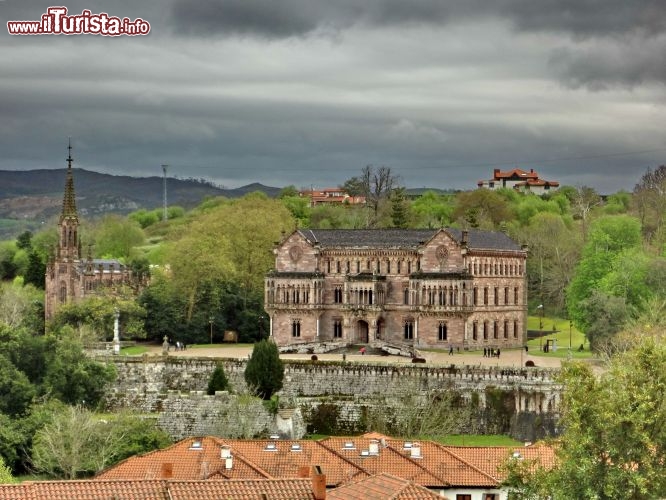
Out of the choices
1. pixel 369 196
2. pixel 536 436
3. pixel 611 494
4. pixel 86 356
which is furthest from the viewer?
pixel 369 196

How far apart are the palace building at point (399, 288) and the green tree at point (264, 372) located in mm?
17028

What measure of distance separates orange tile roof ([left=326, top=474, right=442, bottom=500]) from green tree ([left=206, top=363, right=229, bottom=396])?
1674 inches

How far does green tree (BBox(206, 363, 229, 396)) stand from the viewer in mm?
96062

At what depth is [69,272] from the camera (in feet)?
409

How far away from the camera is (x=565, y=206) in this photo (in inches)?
7018

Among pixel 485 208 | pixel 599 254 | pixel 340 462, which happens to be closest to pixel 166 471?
pixel 340 462

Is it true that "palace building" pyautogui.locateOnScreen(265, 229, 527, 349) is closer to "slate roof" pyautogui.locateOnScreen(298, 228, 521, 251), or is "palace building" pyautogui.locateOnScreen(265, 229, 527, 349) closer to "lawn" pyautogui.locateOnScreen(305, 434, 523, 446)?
"slate roof" pyautogui.locateOnScreen(298, 228, 521, 251)

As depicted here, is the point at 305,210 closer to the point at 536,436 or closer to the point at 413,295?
the point at 413,295

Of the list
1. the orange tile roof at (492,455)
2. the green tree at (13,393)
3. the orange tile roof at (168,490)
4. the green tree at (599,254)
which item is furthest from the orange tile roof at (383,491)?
the green tree at (599,254)

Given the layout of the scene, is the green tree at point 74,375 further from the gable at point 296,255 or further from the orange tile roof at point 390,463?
the orange tile roof at point 390,463

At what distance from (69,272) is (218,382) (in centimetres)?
3190

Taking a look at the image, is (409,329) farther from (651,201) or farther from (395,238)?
(651,201)

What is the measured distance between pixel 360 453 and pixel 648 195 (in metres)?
110

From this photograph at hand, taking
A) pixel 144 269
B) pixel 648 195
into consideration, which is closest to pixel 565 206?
pixel 648 195
